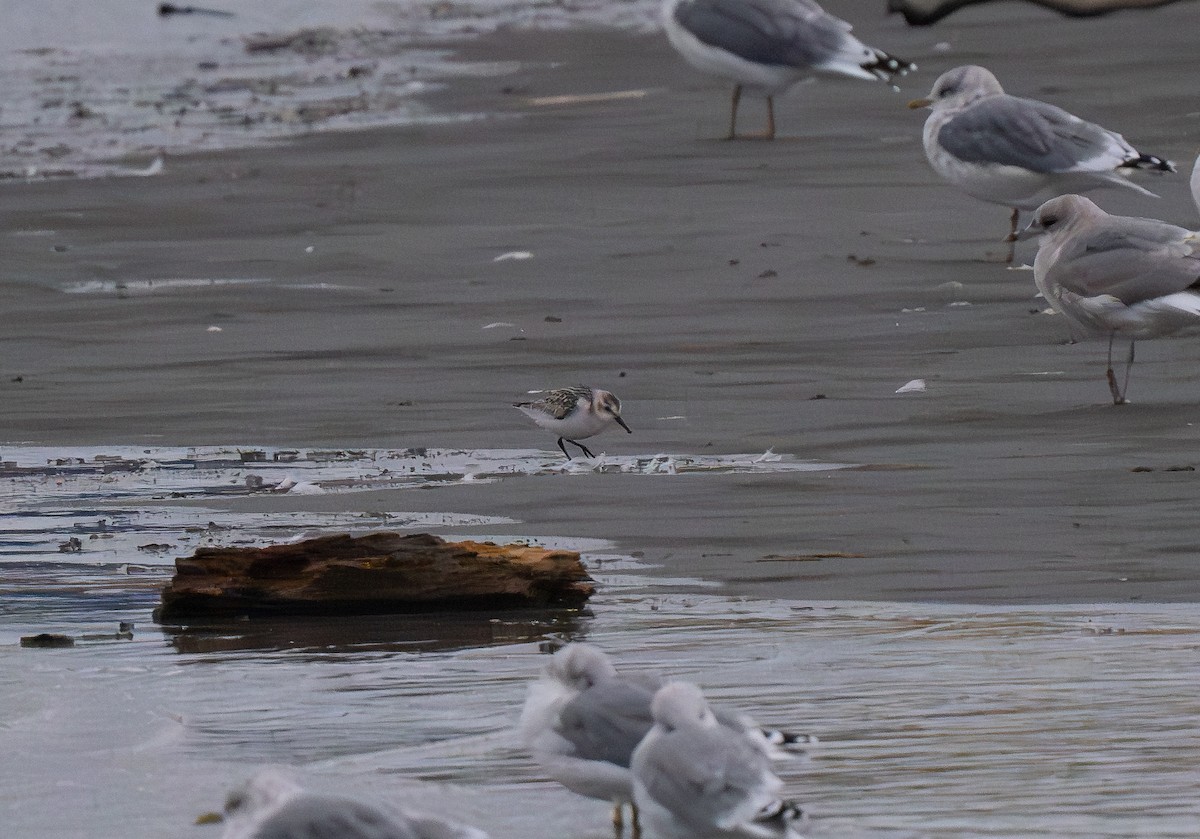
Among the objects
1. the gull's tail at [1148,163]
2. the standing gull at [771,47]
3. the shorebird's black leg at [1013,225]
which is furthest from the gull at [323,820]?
the standing gull at [771,47]

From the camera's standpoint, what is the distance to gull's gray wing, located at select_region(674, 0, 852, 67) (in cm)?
1898

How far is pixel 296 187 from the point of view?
17562mm

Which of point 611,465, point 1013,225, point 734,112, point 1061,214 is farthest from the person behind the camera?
point 734,112

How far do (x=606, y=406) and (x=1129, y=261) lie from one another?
2.33m

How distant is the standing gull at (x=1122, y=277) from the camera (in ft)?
34.9

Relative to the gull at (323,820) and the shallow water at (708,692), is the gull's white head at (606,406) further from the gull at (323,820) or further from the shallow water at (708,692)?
the gull at (323,820)

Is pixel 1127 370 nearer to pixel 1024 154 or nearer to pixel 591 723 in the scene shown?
pixel 1024 154

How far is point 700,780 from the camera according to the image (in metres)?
4.88

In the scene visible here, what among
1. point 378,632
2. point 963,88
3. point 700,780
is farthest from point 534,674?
point 963,88

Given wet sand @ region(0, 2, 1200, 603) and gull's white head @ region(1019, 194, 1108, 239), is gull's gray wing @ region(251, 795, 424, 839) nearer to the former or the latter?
wet sand @ region(0, 2, 1200, 603)

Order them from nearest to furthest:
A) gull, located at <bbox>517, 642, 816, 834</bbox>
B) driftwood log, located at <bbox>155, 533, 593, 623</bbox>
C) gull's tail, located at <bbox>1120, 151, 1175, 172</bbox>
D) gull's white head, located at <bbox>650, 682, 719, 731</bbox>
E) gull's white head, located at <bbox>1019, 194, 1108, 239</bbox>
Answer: gull's white head, located at <bbox>650, 682, 719, 731</bbox> < gull, located at <bbox>517, 642, 816, 834</bbox> < driftwood log, located at <bbox>155, 533, 593, 623</bbox> < gull's white head, located at <bbox>1019, 194, 1108, 239</bbox> < gull's tail, located at <bbox>1120, 151, 1175, 172</bbox>

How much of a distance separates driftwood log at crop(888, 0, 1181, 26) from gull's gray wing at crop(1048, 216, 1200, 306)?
1302 centimetres

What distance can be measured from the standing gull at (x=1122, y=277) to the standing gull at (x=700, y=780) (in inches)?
218

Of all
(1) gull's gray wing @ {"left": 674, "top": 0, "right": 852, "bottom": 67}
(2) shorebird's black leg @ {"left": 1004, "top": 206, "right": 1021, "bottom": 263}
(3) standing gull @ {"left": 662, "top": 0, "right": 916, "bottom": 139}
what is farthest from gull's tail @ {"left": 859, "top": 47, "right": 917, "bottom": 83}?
(2) shorebird's black leg @ {"left": 1004, "top": 206, "right": 1021, "bottom": 263}
